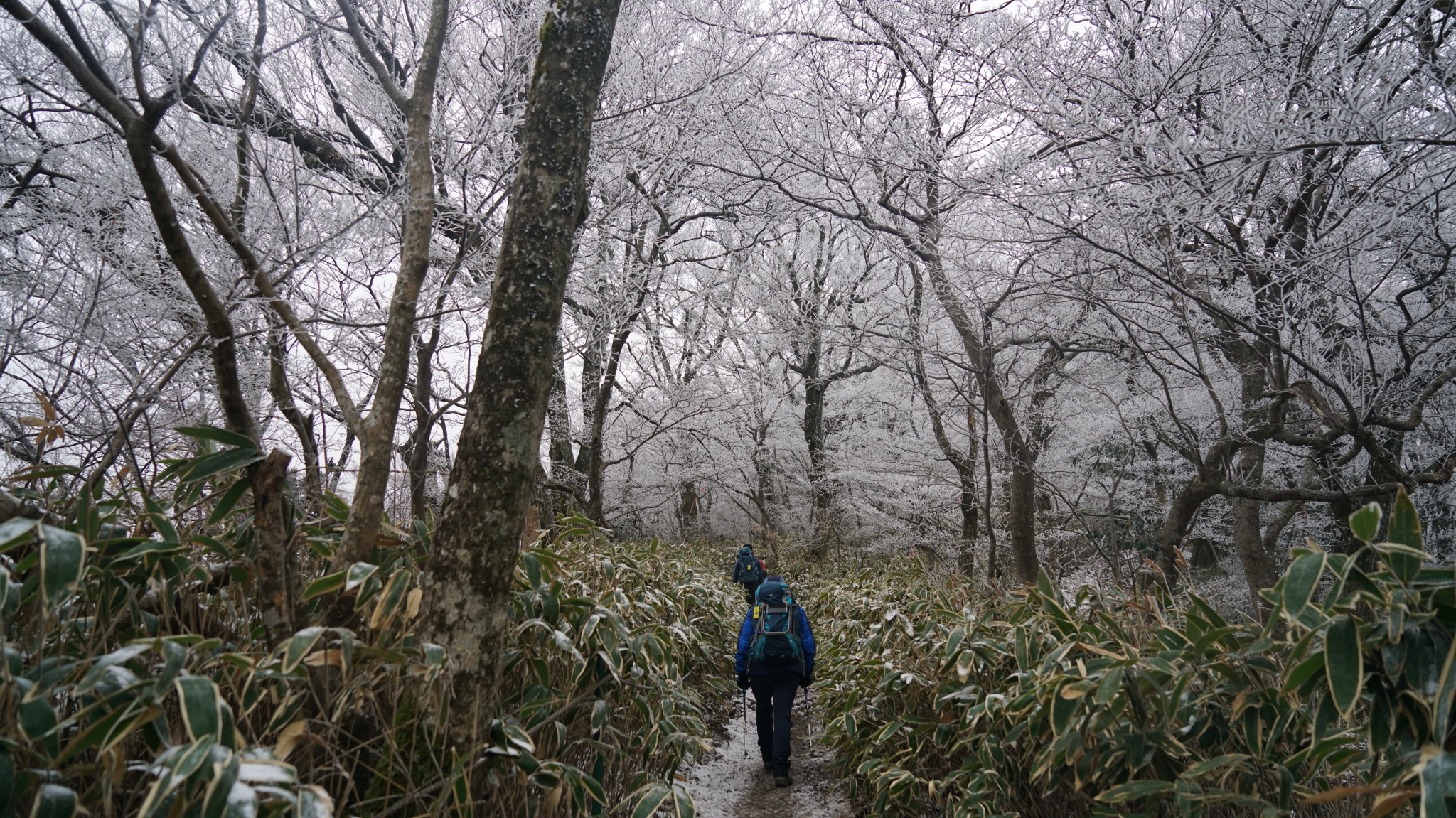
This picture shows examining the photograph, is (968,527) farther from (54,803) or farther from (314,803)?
(54,803)

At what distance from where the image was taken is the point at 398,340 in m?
1.95

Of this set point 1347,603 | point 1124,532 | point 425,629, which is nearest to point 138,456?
point 425,629

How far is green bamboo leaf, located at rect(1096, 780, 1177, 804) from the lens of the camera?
166 centimetres

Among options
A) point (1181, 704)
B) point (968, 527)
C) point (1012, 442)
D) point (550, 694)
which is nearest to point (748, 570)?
point (968, 527)

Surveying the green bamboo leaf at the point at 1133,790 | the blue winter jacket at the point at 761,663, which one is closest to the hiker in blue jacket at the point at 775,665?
the blue winter jacket at the point at 761,663

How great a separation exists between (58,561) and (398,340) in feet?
3.53

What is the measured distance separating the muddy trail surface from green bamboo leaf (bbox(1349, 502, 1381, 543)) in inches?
118

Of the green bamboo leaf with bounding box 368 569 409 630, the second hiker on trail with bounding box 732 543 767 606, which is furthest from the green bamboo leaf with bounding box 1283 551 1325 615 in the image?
the second hiker on trail with bounding box 732 543 767 606

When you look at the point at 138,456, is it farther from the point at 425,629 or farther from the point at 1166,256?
the point at 1166,256

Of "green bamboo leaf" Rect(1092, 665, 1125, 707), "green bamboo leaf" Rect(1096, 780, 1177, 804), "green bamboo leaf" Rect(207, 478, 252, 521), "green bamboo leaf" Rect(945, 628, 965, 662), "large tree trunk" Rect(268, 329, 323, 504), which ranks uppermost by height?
"large tree trunk" Rect(268, 329, 323, 504)

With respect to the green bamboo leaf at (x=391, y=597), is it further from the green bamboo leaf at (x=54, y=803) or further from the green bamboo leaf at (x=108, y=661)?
the green bamboo leaf at (x=54, y=803)

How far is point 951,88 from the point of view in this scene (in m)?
5.30

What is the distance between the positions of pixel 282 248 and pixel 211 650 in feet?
12.2

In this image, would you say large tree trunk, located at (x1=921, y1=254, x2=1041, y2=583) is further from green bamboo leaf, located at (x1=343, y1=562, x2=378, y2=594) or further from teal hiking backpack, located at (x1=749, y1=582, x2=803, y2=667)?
green bamboo leaf, located at (x1=343, y1=562, x2=378, y2=594)
